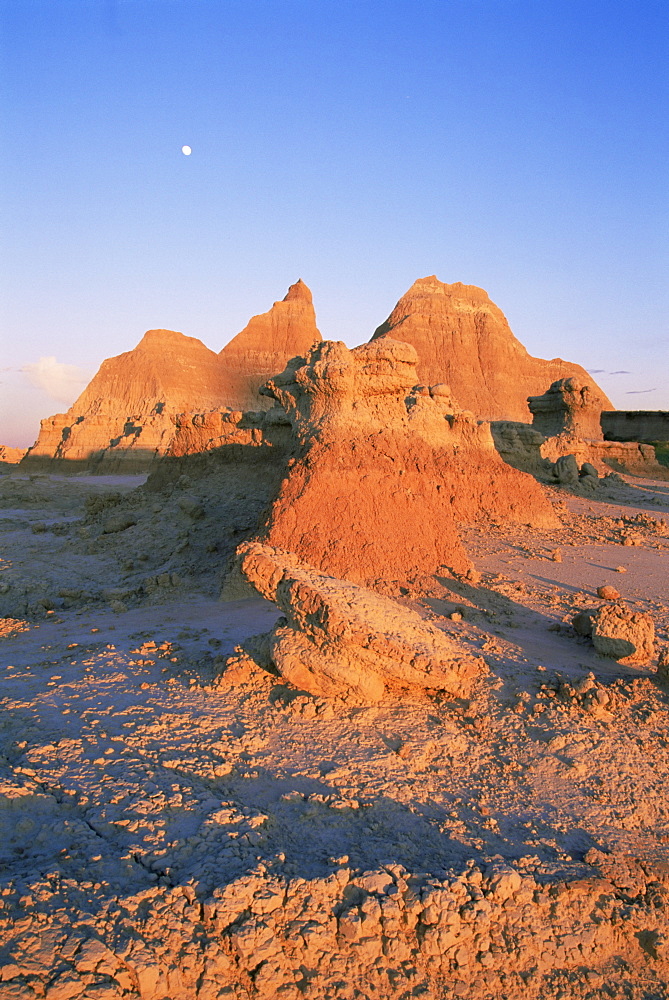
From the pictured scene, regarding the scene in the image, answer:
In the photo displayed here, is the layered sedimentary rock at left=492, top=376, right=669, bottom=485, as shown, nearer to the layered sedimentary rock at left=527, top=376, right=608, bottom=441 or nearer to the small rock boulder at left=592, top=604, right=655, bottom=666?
the layered sedimentary rock at left=527, top=376, right=608, bottom=441

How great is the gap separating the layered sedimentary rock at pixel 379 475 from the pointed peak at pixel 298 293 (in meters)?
50.0

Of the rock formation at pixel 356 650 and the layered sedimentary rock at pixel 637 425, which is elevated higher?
the layered sedimentary rock at pixel 637 425

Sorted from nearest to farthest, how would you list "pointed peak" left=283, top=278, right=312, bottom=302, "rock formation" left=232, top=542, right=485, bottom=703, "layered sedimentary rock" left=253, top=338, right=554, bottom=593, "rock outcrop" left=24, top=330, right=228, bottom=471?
"rock formation" left=232, top=542, right=485, bottom=703 → "layered sedimentary rock" left=253, top=338, right=554, bottom=593 → "rock outcrop" left=24, top=330, right=228, bottom=471 → "pointed peak" left=283, top=278, right=312, bottom=302

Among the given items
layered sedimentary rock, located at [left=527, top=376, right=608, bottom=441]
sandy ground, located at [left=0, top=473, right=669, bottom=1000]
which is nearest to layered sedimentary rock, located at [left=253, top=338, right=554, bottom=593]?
sandy ground, located at [left=0, top=473, right=669, bottom=1000]

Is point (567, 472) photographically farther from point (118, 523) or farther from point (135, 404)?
point (135, 404)

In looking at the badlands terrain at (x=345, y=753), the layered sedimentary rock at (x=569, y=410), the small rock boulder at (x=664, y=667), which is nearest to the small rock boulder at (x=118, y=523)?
the badlands terrain at (x=345, y=753)

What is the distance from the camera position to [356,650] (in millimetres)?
3123

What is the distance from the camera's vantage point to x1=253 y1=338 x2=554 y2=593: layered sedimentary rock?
546 cm

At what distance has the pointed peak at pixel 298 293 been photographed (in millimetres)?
55697

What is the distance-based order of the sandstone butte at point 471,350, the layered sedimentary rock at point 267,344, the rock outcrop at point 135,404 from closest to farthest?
the rock outcrop at point 135,404, the sandstone butte at point 471,350, the layered sedimentary rock at point 267,344

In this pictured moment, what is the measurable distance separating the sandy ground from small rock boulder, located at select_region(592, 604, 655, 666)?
0.29ft

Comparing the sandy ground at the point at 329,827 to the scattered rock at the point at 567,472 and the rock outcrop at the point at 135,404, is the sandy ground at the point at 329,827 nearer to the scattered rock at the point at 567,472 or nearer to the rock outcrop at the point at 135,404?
the scattered rock at the point at 567,472

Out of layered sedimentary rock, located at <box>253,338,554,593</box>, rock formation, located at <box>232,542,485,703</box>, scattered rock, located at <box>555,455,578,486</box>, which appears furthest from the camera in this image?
scattered rock, located at <box>555,455,578,486</box>

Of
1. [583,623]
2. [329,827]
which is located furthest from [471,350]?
[329,827]
